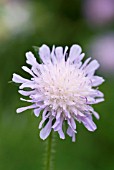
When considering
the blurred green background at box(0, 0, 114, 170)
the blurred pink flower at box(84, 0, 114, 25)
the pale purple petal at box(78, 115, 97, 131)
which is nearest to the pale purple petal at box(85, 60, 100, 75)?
the pale purple petal at box(78, 115, 97, 131)

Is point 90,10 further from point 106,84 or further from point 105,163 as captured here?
point 105,163

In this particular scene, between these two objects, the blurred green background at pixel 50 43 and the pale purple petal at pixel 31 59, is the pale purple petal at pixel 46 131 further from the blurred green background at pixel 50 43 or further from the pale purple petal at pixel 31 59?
the blurred green background at pixel 50 43

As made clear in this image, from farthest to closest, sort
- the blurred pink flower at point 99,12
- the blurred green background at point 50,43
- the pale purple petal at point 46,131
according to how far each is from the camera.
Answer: the blurred pink flower at point 99,12
the blurred green background at point 50,43
the pale purple petal at point 46,131

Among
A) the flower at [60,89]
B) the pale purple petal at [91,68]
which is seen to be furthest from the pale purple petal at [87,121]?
the pale purple petal at [91,68]

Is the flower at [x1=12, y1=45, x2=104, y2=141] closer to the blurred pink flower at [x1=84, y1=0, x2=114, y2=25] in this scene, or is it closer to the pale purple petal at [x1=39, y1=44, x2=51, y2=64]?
the pale purple petal at [x1=39, y1=44, x2=51, y2=64]

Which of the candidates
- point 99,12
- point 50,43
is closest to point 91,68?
point 50,43

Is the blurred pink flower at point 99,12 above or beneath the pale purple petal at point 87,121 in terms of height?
above

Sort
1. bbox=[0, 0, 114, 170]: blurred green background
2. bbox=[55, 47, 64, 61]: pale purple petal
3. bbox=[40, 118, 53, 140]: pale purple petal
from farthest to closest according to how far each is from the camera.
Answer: bbox=[0, 0, 114, 170]: blurred green background
bbox=[55, 47, 64, 61]: pale purple petal
bbox=[40, 118, 53, 140]: pale purple petal

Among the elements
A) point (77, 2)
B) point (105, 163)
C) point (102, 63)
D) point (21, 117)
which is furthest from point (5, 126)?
point (77, 2)
